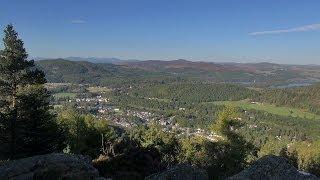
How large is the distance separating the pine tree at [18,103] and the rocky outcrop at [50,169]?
1445 centimetres

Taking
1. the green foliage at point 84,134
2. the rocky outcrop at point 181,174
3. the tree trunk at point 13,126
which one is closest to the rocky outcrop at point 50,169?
the rocky outcrop at point 181,174

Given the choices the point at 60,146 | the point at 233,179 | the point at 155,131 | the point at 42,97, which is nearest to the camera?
the point at 233,179

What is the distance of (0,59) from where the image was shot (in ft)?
112

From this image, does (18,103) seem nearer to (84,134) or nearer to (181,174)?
(181,174)

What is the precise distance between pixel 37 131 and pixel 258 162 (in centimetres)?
2195

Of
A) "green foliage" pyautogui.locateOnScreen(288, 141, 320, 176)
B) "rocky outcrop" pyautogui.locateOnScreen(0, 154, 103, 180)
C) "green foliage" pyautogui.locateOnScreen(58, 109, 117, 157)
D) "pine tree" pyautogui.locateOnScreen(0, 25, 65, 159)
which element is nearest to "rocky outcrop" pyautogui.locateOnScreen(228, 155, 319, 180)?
"rocky outcrop" pyautogui.locateOnScreen(0, 154, 103, 180)

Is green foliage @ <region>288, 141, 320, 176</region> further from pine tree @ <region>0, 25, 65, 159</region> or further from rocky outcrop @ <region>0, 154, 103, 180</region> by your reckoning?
rocky outcrop @ <region>0, 154, 103, 180</region>

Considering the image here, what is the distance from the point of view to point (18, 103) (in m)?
34.9

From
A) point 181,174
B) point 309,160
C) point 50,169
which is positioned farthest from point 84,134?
point 181,174

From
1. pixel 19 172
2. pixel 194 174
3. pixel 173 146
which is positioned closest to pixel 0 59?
pixel 19 172

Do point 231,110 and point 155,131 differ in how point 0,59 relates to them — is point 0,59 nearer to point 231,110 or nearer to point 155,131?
point 231,110

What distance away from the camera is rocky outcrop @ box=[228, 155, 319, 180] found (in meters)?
18.8

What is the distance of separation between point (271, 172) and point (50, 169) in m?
9.64

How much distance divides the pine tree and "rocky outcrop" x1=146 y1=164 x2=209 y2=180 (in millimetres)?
18728
